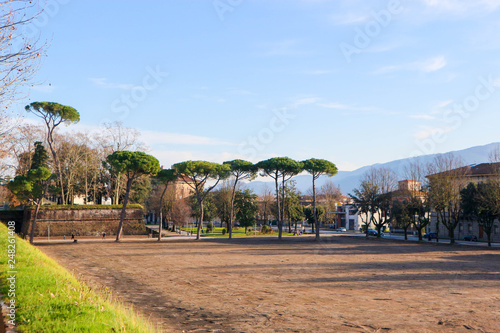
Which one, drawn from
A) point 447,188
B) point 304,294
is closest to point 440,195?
point 447,188

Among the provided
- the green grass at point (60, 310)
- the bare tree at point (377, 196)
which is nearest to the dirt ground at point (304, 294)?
the green grass at point (60, 310)

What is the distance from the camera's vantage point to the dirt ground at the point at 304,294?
1095cm

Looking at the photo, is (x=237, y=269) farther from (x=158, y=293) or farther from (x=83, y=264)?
(x=83, y=264)

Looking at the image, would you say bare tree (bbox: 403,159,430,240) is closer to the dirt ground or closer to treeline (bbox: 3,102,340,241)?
treeline (bbox: 3,102,340,241)

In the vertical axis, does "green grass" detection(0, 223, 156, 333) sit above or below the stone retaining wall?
below

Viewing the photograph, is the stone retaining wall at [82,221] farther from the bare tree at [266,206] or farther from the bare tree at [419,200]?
the bare tree at [419,200]

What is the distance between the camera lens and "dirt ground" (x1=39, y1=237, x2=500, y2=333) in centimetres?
1095

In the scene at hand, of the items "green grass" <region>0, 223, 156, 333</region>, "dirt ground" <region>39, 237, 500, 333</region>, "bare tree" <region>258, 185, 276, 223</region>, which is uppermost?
"bare tree" <region>258, 185, 276, 223</region>

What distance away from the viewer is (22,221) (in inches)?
1970

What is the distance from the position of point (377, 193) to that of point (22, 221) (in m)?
49.1

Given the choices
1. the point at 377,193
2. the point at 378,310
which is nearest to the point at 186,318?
the point at 378,310

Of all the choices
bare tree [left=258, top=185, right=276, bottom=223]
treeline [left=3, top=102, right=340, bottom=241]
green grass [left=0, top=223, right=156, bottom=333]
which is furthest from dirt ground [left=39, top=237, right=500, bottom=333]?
bare tree [left=258, top=185, right=276, bottom=223]

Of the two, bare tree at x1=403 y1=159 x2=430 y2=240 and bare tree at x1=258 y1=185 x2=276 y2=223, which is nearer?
bare tree at x1=403 y1=159 x2=430 y2=240

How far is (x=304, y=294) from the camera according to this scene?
1495cm
